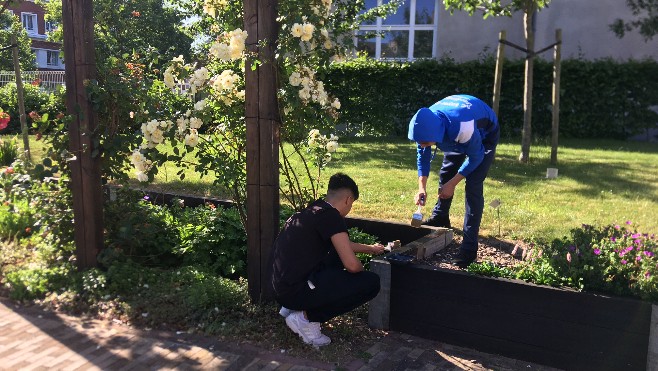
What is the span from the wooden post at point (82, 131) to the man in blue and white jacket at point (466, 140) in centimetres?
253

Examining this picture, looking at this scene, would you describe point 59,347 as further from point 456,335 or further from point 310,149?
point 456,335

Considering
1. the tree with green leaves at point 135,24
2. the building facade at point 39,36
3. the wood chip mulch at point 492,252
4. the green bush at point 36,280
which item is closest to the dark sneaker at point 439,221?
the wood chip mulch at point 492,252

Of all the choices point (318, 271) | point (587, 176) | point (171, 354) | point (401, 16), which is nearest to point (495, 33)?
point (401, 16)

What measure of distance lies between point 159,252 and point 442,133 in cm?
265

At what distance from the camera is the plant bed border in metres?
3.12

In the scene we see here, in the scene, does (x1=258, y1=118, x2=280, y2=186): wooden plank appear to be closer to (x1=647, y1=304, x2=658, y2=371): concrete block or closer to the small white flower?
the small white flower

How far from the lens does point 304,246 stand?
11.2ft

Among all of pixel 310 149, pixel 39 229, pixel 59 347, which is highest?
pixel 310 149

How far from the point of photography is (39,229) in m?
4.89

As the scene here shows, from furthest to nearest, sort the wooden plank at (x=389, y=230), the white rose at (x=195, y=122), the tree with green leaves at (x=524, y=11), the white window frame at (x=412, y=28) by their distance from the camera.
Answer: the white window frame at (x=412, y=28)
the tree with green leaves at (x=524, y=11)
the wooden plank at (x=389, y=230)
the white rose at (x=195, y=122)

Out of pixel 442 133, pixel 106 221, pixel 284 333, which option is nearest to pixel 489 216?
pixel 442 133

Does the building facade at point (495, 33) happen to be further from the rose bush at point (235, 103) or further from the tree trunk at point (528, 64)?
the rose bush at point (235, 103)

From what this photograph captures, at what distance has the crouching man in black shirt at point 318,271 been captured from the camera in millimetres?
3398

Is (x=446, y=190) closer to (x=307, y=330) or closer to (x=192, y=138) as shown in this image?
(x=307, y=330)
